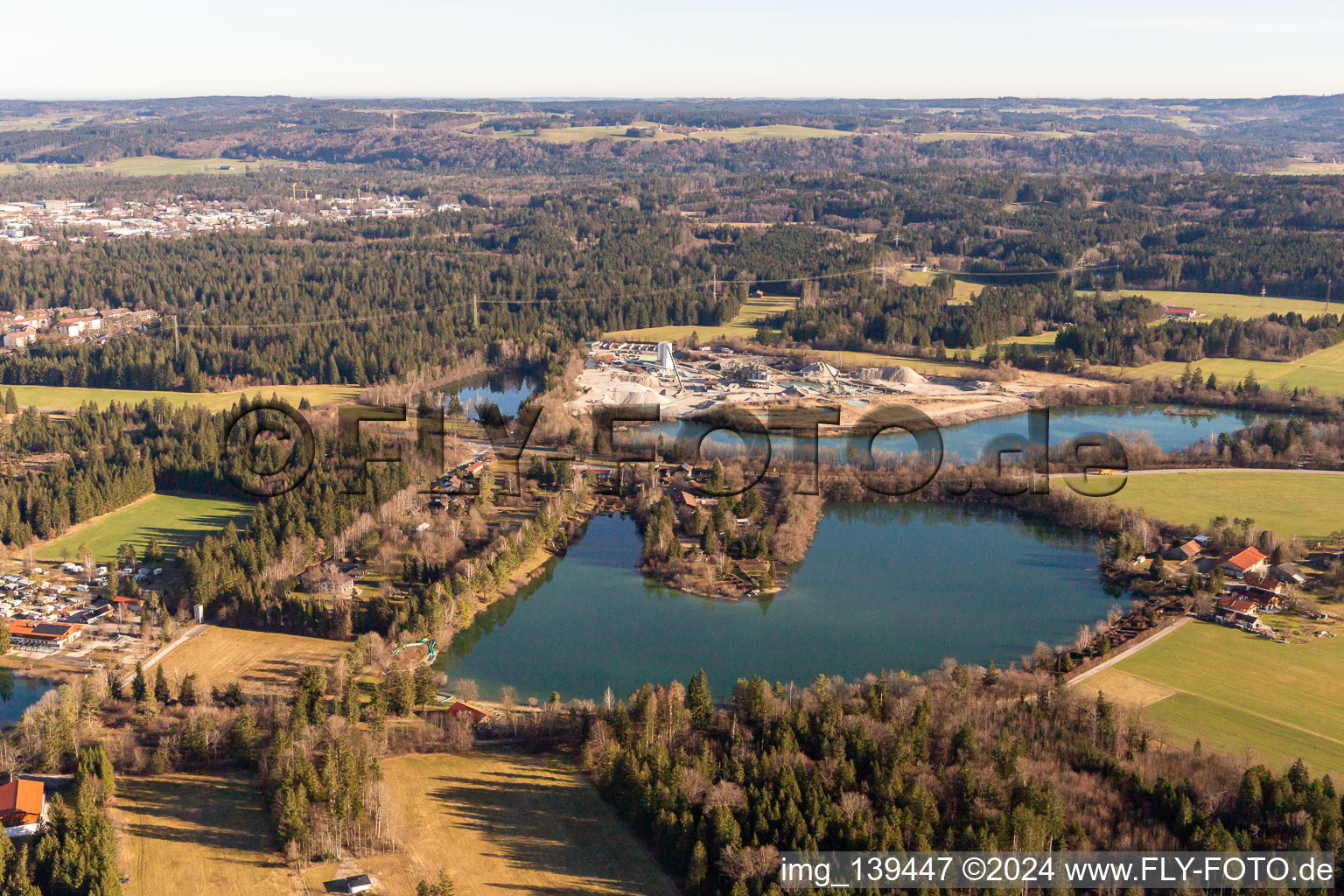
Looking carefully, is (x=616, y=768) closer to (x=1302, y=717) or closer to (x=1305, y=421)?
(x=1302, y=717)

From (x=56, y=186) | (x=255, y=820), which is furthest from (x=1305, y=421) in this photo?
(x=56, y=186)

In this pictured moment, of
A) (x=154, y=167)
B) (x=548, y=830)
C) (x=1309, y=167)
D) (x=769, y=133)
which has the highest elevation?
(x=769, y=133)

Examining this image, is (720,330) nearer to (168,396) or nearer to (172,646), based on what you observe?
(168,396)

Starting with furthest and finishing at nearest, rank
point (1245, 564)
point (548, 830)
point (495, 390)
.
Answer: point (495, 390), point (1245, 564), point (548, 830)

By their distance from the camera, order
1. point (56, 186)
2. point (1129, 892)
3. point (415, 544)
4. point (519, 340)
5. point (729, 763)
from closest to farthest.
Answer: point (1129, 892)
point (729, 763)
point (415, 544)
point (519, 340)
point (56, 186)

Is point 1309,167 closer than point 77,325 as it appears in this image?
No

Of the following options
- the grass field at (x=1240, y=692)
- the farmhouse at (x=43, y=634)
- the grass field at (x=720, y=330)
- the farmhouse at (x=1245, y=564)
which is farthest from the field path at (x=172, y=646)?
the grass field at (x=720, y=330)

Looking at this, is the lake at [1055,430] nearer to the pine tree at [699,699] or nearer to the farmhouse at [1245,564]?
the farmhouse at [1245,564]

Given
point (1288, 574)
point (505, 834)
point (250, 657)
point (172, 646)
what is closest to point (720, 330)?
point (1288, 574)
